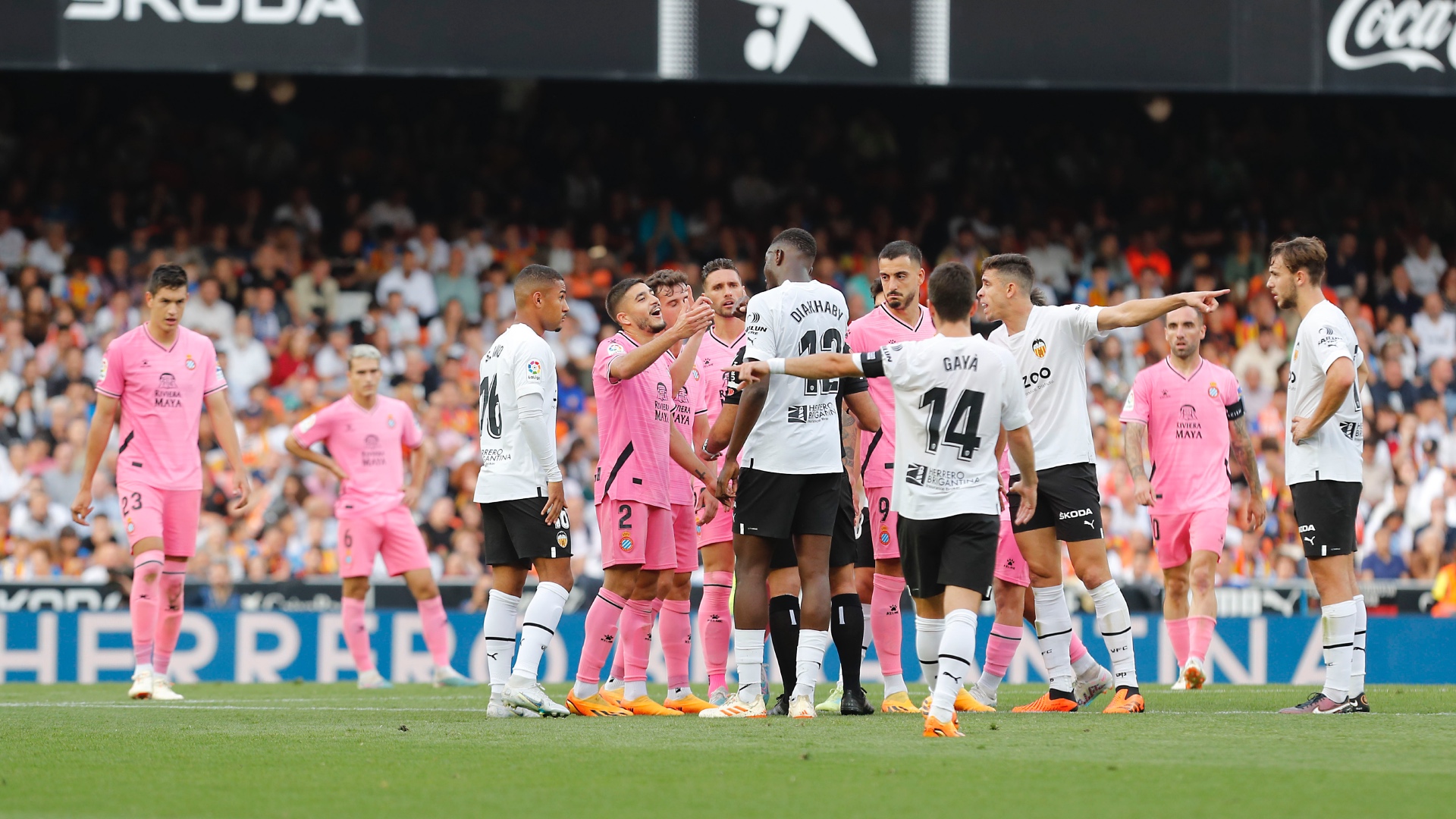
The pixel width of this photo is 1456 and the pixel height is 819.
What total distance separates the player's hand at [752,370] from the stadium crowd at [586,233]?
9152mm

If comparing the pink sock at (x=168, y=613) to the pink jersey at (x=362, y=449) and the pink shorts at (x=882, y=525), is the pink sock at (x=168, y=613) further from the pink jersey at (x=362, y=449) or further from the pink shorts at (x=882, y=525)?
the pink shorts at (x=882, y=525)

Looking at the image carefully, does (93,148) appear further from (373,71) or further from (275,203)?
(373,71)

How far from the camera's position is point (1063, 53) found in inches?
724

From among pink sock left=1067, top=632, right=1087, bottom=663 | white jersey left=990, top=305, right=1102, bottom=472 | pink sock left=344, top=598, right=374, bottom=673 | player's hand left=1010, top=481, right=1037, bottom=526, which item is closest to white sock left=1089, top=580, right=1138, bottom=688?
→ pink sock left=1067, top=632, right=1087, bottom=663

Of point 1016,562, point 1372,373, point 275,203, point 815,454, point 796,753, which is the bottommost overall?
point 796,753

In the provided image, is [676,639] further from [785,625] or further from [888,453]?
[888,453]

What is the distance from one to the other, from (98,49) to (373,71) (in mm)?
2826

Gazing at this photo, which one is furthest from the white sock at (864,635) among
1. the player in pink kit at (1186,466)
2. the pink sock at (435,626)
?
the pink sock at (435,626)

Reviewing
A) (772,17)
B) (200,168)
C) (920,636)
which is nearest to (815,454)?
(920,636)

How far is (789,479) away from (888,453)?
1.43m

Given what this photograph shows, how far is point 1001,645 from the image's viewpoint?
948cm

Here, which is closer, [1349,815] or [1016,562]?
[1349,815]

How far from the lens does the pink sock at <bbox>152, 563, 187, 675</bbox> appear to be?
1117 centimetres

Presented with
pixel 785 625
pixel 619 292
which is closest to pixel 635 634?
pixel 785 625
